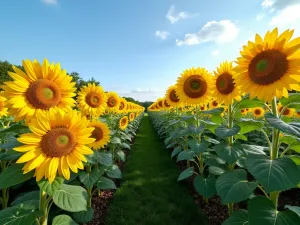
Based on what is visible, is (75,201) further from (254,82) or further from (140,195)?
(140,195)

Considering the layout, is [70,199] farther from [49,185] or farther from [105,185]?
[105,185]

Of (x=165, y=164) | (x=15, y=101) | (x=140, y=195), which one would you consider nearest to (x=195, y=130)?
(x=140, y=195)

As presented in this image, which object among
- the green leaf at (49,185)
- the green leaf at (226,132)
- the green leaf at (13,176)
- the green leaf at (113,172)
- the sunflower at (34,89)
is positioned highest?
the sunflower at (34,89)

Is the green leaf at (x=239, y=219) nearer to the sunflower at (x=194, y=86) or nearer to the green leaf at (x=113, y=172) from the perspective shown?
the sunflower at (x=194, y=86)

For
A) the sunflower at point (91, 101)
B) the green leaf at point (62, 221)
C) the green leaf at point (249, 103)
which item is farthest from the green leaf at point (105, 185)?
the green leaf at point (249, 103)

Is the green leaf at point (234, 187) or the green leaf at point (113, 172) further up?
the green leaf at point (234, 187)

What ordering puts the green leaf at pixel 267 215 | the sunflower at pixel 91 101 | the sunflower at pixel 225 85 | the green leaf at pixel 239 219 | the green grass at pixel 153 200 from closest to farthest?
the green leaf at pixel 267 215, the green leaf at pixel 239 219, the sunflower at pixel 225 85, the green grass at pixel 153 200, the sunflower at pixel 91 101

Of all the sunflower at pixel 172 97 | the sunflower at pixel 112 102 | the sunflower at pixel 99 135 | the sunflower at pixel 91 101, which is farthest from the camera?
the sunflower at pixel 112 102

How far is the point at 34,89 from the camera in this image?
215 centimetres

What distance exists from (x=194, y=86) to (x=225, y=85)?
1.14 meters

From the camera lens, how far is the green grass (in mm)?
4066

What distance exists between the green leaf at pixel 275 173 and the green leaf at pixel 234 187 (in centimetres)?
35

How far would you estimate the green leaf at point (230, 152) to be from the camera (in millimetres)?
2877

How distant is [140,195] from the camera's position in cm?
519
